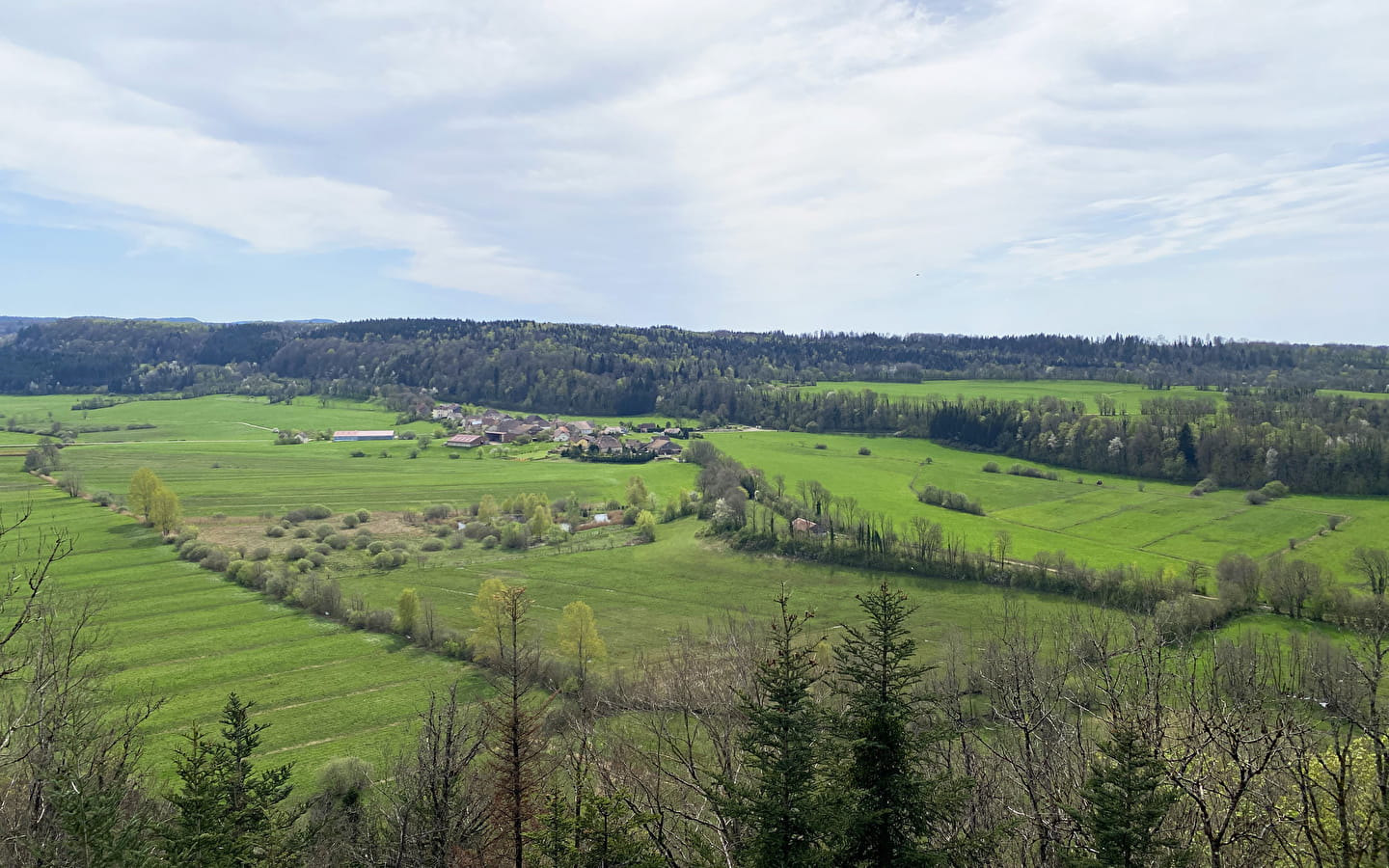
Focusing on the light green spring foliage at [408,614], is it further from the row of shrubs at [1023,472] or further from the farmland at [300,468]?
the row of shrubs at [1023,472]

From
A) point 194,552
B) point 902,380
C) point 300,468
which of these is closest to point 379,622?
point 194,552

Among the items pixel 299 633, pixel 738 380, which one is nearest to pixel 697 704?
pixel 299 633

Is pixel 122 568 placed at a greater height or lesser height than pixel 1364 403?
lesser

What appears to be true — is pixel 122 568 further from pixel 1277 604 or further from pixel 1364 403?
pixel 1364 403

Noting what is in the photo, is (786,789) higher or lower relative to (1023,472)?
higher

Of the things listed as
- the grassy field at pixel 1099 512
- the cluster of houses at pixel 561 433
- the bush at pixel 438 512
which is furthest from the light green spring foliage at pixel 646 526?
the cluster of houses at pixel 561 433

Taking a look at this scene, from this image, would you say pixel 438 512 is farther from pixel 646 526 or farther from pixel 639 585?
pixel 639 585
